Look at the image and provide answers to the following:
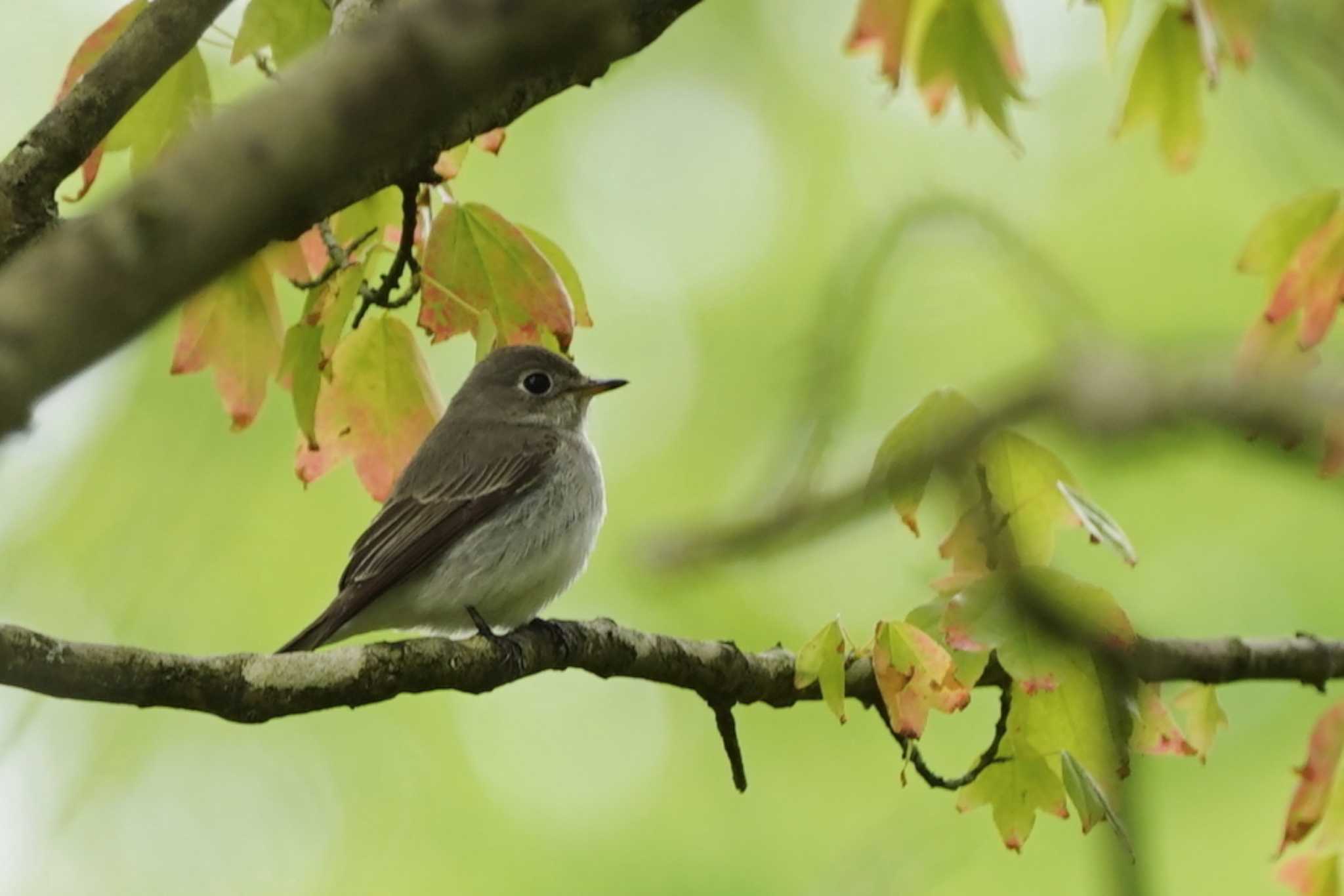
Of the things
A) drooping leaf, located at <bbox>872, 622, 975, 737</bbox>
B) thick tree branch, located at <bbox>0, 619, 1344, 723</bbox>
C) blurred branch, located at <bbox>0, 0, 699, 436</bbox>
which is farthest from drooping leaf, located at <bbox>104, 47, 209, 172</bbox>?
blurred branch, located at <bbox>0, 0, 699, 436</bbox>

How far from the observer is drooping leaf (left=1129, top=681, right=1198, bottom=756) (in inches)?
150

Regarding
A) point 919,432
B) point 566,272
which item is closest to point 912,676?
point 919,432

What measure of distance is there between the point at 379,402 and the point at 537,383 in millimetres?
3049

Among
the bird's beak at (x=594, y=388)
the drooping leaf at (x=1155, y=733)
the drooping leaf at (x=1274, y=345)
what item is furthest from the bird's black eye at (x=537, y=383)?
the drooping leaf at (x=1155, y=733)

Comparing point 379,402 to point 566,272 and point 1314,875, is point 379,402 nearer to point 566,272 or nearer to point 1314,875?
point 566,272

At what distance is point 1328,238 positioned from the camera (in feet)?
12.4

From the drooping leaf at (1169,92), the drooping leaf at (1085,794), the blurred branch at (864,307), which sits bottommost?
the drooping leaf at (1085,794)

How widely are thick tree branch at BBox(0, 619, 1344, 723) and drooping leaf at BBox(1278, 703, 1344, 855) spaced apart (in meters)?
0.40

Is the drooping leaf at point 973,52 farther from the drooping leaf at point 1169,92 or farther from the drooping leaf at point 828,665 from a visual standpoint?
the drooping leaf at point 828,665

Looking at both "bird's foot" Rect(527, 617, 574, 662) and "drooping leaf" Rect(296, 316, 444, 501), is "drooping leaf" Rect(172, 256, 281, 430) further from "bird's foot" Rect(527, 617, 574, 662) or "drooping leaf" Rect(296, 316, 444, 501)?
"bird's foot" Rect(527, 617, 574, 662)

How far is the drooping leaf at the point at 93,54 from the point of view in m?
3.69

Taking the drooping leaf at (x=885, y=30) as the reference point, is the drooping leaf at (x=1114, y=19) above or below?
below

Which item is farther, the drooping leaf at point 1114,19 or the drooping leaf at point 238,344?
the drooping leaf at point 238,344

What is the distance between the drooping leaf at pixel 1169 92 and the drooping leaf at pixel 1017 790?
1.69 m
